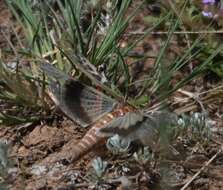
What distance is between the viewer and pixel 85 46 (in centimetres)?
288

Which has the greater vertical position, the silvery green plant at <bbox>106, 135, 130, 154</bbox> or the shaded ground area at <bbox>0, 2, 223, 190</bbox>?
the silvery green plant at <bbox>106, 135, 130, 154</bbox>

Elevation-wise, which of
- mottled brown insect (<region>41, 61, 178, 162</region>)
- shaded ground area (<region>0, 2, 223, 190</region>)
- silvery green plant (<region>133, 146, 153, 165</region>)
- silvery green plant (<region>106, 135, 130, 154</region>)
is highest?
mottled brown insect (<region>41, 61, 178, 162</region>)

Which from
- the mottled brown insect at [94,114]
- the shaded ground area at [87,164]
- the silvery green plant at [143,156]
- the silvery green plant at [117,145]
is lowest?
the shaded ground area at [87,164]

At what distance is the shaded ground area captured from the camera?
2.34 meters

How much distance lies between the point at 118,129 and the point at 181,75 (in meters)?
0.90

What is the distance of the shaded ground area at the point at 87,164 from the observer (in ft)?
7.68

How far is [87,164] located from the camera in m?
2.43

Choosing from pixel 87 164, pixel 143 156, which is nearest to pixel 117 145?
pixel 143 156

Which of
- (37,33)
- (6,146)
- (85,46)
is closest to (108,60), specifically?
(85,46)

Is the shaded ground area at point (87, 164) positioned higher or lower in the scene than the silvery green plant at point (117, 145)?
lower

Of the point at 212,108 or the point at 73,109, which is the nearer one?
the point at 73,109

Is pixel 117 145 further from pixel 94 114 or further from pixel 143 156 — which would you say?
pixel 94 114

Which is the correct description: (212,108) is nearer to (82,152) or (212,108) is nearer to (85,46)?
(85,46)

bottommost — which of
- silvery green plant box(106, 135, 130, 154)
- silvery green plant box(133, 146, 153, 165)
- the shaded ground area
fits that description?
the shaded ground area
